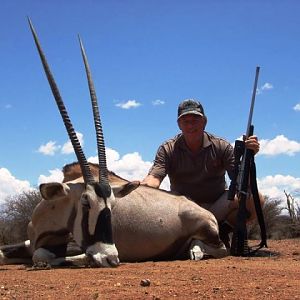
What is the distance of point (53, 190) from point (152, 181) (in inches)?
68.8

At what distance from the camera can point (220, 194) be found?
21.1 feet

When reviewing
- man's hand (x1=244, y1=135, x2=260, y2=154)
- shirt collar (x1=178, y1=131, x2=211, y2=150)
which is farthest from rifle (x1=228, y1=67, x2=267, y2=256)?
shirt collar (x1=178, y1=131, x2=211, y2=150)

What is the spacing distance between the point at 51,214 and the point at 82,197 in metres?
0.54

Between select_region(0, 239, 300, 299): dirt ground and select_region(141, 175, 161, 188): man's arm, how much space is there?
206 cm

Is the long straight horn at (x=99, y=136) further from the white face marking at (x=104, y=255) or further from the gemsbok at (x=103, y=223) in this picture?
the white face marking at (x=104, y=255)

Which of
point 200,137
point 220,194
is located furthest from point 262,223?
point 200,137

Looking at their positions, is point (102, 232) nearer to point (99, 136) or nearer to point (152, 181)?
point (99, 136)

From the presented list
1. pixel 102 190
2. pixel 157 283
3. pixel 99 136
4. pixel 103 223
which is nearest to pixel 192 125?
pixel 99 136

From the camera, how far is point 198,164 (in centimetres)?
634

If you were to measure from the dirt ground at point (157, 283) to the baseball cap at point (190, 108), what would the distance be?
2459 millimetres

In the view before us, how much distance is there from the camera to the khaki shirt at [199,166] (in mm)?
6320

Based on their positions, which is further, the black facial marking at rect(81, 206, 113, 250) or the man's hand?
the man's hand

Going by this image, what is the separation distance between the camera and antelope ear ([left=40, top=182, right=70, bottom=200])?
4664 mm

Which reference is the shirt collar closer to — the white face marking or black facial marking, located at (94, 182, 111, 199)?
black facial marking, located at (94, 182, 111, 199)
